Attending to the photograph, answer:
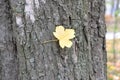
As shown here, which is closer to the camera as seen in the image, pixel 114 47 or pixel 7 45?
pixel 7 45

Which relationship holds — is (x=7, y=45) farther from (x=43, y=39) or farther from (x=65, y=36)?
(x=65, y=36)

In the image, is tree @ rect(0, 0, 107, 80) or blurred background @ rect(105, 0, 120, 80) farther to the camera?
blurred background @ rect(105, 0, 120, 80)

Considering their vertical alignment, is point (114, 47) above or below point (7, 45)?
below

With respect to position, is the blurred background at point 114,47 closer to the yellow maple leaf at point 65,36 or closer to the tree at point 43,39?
the tree at point 43,39

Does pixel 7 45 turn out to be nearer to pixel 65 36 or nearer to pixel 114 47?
pixel 65 36

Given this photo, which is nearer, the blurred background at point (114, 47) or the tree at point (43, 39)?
the tree at point (43, 39)

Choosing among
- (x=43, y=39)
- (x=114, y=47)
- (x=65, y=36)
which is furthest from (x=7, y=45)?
(x=114, y=47)

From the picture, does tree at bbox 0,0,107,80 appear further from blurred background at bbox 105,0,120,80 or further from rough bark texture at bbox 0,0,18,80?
blurred background at bbox 105,0,120,80

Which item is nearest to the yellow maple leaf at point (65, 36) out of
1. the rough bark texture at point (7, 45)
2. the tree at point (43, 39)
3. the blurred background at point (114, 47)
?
the tree at point (43, 39)

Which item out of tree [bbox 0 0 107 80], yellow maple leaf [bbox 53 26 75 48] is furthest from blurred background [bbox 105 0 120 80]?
yellow maple leaf [bbox 53 26 75 48]
